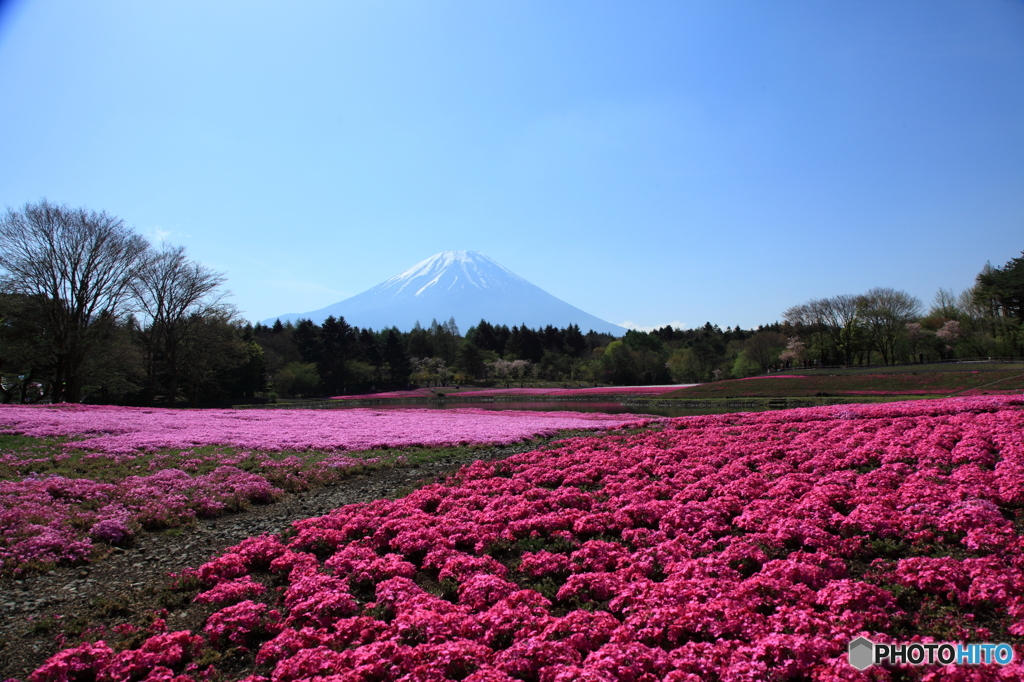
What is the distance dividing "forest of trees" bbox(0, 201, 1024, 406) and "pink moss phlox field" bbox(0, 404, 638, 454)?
1549cm

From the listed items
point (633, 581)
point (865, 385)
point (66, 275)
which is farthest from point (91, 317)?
point (865, 385)

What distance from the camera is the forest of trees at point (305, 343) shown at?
1335 inches

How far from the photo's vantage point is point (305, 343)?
8831 cm

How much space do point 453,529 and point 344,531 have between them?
208cm

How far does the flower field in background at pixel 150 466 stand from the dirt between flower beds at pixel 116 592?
51cm

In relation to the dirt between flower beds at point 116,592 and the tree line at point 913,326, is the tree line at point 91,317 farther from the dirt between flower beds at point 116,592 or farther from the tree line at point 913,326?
the tree line at point 913,326

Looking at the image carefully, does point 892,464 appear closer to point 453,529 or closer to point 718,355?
point 453,529

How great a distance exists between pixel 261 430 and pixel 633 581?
19.1m

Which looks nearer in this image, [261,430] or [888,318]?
[261,430]

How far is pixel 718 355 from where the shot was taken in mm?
100625

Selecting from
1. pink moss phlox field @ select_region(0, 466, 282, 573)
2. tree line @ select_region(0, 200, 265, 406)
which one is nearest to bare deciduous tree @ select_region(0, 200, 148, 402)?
tree line @ select_region(0, 200, 265, 406)

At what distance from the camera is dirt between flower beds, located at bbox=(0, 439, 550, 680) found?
559 centimetres

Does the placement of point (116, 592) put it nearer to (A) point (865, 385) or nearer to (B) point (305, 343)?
(A) point (865, 385)

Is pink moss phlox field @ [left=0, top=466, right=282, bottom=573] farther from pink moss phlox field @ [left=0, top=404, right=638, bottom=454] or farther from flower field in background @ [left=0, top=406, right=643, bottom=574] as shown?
pink moss phlox field @ [left=0, top=404, right=638, bottom=454]
